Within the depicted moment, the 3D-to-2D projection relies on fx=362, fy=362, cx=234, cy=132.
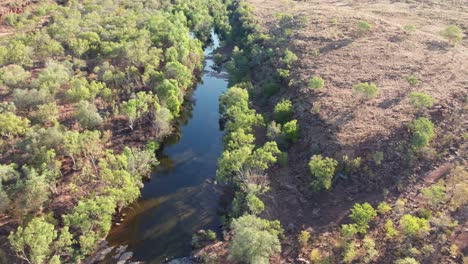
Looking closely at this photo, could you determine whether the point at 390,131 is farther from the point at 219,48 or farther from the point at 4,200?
the point at 219,48

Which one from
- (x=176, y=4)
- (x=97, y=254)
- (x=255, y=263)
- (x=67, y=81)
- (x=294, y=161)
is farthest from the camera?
(x=176, y=4)

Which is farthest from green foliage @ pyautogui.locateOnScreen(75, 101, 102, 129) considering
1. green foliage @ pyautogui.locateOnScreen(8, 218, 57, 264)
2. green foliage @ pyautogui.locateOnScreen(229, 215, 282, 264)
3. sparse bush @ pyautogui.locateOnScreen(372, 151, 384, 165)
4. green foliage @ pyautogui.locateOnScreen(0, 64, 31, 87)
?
sparse bush @ pyautogui.locateOnScreen(372, 151, 384, 165)

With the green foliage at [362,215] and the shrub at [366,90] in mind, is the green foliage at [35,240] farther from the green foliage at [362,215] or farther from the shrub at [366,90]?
the shrub at [366,90]

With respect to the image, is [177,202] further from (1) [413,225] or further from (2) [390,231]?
(1) [413,225]

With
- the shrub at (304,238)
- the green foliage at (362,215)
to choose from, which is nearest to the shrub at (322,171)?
the green foliage at (362,215)

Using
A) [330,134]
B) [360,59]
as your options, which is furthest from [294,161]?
[360,59]

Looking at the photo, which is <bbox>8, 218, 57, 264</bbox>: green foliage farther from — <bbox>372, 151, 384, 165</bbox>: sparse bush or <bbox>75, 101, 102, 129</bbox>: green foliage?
<bbox>372, 151, 384, 165</bbox>: sparse bush
